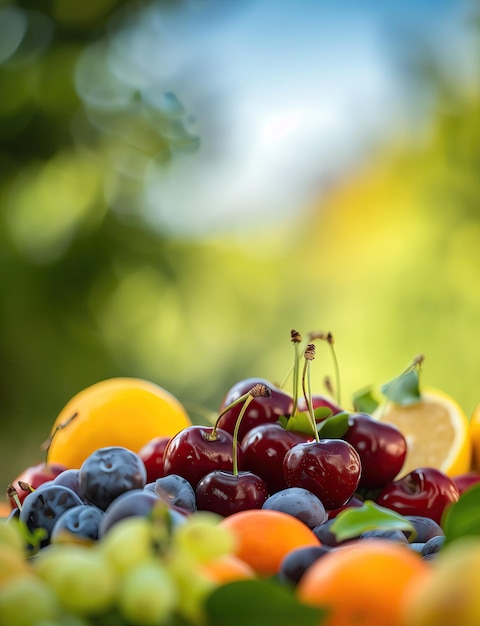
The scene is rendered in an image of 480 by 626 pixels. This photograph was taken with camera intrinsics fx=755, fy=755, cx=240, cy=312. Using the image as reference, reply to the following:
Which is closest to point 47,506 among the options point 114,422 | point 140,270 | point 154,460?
point 154,460

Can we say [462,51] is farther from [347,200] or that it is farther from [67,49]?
[67,49]

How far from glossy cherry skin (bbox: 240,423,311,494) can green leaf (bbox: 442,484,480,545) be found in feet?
0.55

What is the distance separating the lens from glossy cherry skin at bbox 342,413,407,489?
61cm

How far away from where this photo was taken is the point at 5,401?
338 centimetres

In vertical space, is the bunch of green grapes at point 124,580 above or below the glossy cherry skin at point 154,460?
above

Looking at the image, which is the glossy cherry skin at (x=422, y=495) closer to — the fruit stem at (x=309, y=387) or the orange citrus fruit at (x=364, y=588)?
the fruit stem at (x=309, y=387)

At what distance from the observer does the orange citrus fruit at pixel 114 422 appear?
33.6 inches

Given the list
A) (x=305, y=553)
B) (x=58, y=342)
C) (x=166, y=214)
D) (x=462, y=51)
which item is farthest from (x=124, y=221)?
(x=305, y=553)

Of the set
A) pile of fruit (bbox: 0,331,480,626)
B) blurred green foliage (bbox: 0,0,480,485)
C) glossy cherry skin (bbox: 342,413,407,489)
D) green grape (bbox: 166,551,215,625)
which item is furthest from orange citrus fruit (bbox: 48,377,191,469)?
blurred green foliage (bbox: 0,0,480,485)

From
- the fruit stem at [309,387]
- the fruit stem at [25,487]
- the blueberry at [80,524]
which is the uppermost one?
the fruit stem at [309,387]

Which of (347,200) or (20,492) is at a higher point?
(347,200)

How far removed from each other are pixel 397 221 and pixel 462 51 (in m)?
1.01

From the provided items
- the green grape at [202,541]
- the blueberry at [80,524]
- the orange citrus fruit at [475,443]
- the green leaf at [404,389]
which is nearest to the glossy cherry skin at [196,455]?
the blueberry at [80,524]

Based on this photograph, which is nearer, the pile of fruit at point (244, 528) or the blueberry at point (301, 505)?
the pile of fruit at point (244, 528)
